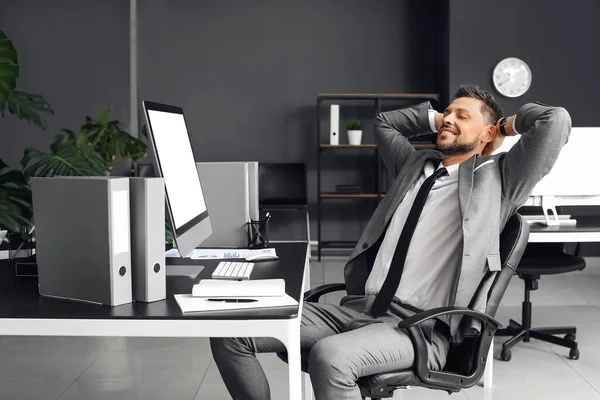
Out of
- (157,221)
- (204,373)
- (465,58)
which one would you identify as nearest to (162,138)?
(157,221)

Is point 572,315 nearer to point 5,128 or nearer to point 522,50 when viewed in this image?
point 522,50

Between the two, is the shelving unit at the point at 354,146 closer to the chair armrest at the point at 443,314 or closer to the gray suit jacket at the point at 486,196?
the gray suit jacket at the point at 486,196

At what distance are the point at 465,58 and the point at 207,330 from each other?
599 centimetres

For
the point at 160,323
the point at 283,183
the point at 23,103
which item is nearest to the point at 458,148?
the point at 160,323

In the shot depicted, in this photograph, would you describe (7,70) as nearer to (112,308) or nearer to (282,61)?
(112,308)

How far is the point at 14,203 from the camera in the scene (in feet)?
11.3

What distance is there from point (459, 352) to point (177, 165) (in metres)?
1.07

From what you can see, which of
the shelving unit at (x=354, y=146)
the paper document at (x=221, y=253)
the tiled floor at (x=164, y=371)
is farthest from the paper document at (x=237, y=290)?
the shelving unit at (x=354, y=146)

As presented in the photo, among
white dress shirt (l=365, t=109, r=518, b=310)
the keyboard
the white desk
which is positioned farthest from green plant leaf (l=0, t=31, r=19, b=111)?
the white desk

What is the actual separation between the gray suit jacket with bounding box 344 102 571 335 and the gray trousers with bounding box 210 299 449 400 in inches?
6.3

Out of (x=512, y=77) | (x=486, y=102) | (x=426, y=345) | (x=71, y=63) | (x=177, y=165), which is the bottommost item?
(x=426, y=345)

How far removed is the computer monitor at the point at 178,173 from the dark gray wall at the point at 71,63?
5388 mm

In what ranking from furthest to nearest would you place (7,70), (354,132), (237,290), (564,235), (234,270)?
(354,132) → (7,70) → (564,235) → (234,270) → (237,290)

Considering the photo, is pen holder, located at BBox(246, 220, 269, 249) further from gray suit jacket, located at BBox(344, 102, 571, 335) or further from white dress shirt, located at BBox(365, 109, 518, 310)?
white dress shirt, located at BBox(365, 109, 518, 310)
